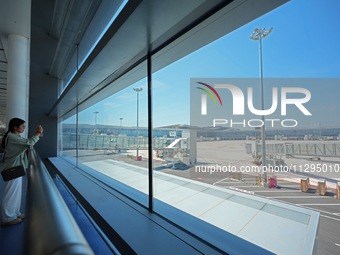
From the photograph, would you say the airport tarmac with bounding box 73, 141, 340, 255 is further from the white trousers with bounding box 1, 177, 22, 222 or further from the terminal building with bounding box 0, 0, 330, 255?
the white trousers with bounding box 1, 177, 22, 222

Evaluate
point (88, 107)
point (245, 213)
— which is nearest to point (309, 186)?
point (245, 213)

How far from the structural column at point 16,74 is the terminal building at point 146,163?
6.10ft

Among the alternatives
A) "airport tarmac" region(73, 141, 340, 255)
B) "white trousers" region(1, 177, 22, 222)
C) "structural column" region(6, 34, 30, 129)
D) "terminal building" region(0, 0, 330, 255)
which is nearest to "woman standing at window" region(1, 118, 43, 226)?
"white trousers" region(1, 177, 22, 222)

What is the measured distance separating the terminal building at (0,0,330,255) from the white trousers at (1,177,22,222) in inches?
6.0

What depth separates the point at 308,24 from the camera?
148 cm

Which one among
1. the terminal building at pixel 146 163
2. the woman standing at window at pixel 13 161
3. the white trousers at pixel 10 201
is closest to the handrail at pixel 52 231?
the terminal building at pixel 146 163

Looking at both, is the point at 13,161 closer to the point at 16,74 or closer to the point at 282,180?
the point at 282,180

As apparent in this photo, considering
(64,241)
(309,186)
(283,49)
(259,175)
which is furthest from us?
(259,175)

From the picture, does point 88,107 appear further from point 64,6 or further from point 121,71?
point 121,71

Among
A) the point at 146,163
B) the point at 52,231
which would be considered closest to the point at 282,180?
the point at 146,163

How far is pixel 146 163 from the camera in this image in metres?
1.92

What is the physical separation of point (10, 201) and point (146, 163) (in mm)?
2130

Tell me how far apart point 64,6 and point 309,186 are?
3.89 m

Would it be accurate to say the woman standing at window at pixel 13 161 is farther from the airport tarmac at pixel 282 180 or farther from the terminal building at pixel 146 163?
the airport tarmac at pixel 282 180
